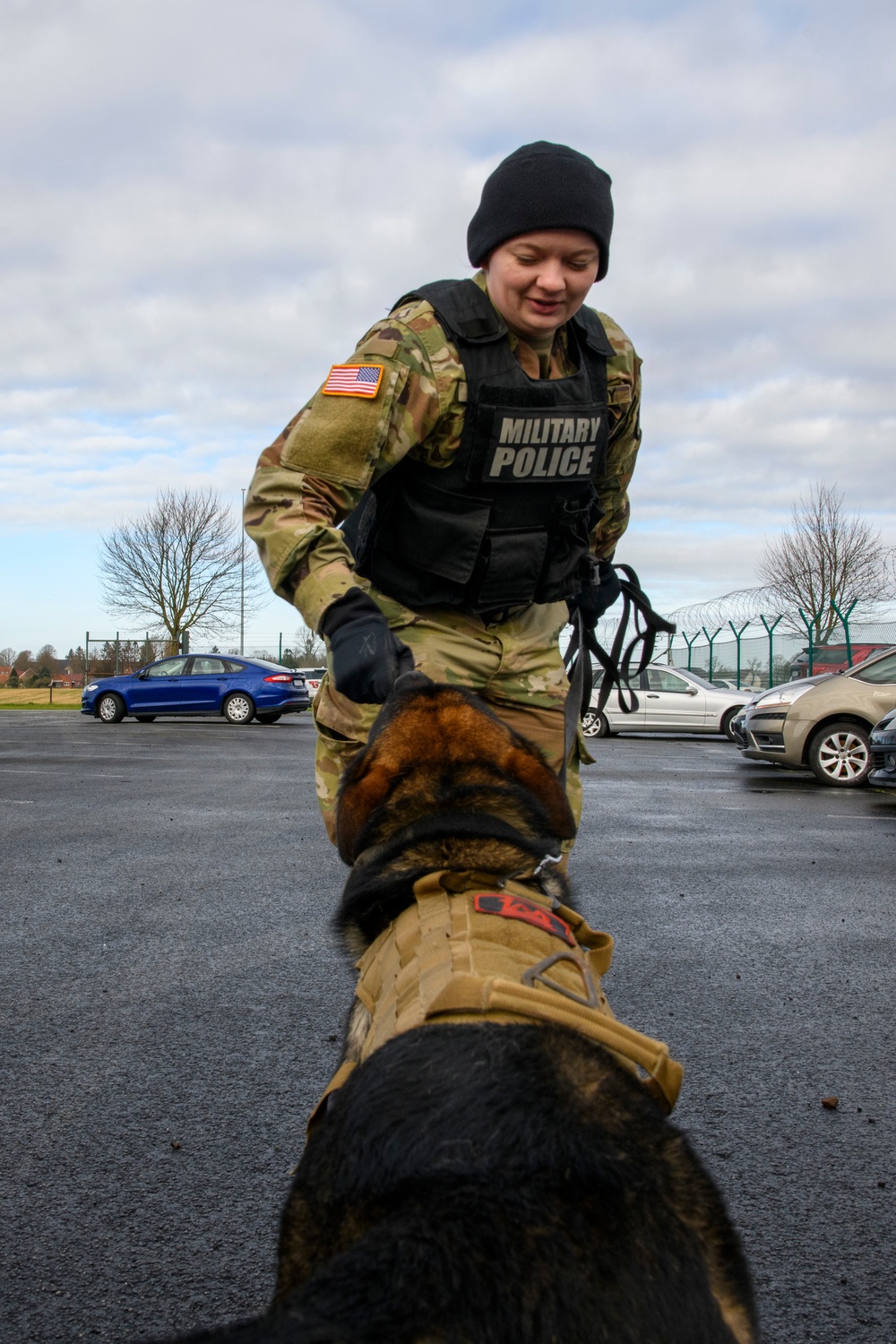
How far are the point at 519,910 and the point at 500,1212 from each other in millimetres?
708

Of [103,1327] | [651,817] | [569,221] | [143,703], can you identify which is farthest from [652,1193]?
[143,703]

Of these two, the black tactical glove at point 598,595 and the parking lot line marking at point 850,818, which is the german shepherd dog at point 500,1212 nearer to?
the black tactical glove at point 598,595

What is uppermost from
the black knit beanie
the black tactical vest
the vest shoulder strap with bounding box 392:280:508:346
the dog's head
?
the black knit beanie

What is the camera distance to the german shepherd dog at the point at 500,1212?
0.94m

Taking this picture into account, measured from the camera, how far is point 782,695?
12.2m

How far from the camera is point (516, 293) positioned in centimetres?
248

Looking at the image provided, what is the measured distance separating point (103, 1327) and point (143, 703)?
20778 mm

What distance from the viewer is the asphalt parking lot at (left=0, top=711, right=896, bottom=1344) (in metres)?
2.01

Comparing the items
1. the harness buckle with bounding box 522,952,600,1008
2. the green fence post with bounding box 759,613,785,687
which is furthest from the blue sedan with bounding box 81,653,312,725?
the harness buckle with bounding box 522,952,600,1008

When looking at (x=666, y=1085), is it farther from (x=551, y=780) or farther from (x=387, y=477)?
(x=387, y=477)

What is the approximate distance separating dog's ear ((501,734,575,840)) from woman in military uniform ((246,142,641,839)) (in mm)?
308

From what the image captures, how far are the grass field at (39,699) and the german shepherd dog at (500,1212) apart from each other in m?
31.9

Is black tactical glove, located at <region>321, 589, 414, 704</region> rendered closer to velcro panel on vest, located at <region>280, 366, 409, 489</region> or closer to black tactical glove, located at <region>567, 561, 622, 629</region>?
velcro panel on vest, located at <region>280, 366, 409, 489</region>

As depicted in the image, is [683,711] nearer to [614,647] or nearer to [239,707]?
[239,707]
